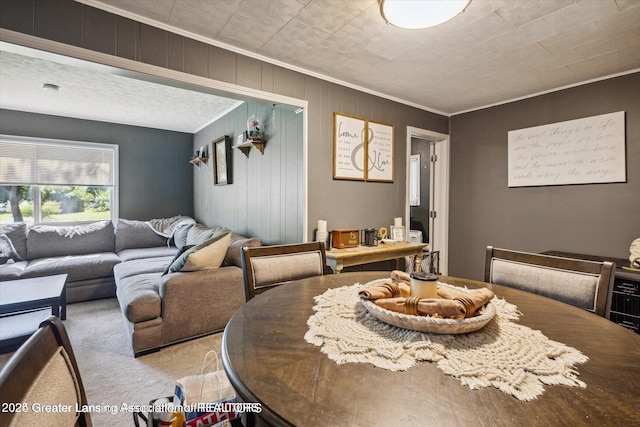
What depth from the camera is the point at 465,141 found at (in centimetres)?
396

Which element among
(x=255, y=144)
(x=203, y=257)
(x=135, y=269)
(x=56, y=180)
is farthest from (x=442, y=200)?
(x=56, y=180)

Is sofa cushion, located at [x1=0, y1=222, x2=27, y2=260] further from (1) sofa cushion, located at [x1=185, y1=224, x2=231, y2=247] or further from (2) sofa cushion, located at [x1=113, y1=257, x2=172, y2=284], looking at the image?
(1) sofa cushion, located at [x1=185, y1=224, x2=231, y2=247]

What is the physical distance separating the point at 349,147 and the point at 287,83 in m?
0.89

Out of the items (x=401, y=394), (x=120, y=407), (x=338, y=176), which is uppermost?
(x=338, y=176)

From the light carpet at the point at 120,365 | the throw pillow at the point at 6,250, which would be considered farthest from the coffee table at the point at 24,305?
the throw pillow at the point at 6,250

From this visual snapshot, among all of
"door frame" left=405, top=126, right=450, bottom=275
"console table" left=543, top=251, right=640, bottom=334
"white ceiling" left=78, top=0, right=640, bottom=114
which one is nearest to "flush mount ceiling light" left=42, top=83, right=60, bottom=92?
"white ceiling" left=78, top=0, right=640, bottom=114

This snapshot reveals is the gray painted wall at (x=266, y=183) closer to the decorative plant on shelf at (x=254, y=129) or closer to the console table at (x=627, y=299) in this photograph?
the decorative plant on shelf at (x=254, y=129)

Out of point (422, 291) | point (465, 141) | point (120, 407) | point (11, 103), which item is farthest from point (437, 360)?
point (11, 103)

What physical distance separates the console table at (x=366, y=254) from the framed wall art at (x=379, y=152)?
2.62 ft

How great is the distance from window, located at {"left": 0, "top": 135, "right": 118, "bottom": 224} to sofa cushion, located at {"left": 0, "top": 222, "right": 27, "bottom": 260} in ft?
2.36

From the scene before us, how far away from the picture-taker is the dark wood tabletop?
1.80 ft

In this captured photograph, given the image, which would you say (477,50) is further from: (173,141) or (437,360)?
(173,141)

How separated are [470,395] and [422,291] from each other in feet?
1.34

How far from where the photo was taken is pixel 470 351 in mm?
769
